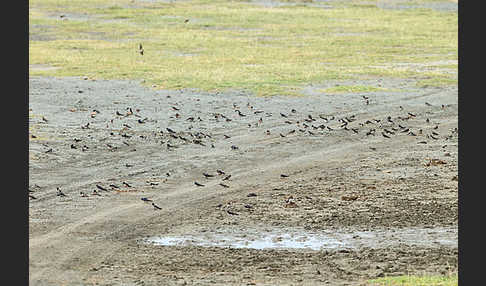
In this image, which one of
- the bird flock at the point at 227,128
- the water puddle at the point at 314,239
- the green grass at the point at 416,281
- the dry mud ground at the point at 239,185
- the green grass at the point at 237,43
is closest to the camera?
the green grass at the point at 416,281

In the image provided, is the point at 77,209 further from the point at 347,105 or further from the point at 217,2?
the point at 217,2

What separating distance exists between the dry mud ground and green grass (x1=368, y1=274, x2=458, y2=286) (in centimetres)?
23

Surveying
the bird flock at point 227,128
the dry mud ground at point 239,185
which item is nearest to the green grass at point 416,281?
the dry mud ground at point 239,185

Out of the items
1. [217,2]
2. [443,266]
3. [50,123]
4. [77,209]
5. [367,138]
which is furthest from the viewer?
[217,2]

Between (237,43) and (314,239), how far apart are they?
29111mm

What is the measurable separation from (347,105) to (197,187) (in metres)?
9.79

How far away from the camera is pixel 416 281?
1048 centimetres

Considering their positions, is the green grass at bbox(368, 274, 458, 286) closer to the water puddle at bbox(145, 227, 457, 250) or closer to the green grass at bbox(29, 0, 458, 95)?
the water puddle at bbox(145, 227, 457, 250)

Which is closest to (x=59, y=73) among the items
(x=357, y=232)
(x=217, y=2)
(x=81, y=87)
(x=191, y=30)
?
(x=81, y=87)

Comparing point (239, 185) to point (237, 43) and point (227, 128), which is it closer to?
point (227, 128)

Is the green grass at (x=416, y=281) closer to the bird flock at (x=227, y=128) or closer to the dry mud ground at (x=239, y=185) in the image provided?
the dry mud ground at (x=239, y=185)

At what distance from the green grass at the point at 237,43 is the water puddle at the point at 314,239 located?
13.9 metres

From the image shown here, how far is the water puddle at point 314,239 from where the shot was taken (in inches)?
484
